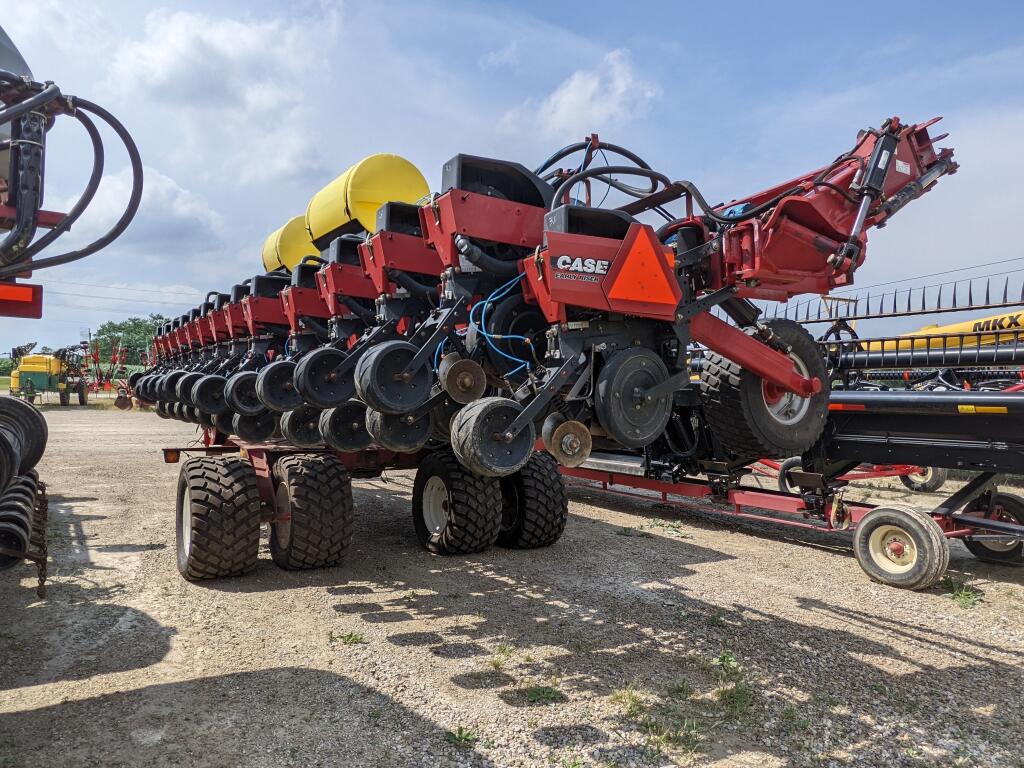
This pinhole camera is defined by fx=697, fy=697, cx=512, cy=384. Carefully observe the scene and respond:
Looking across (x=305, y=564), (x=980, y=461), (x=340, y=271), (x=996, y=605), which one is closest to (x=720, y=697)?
(x=996, y=605)

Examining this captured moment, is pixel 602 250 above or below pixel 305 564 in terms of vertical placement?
above

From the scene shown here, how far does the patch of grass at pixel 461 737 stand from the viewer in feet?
10.7

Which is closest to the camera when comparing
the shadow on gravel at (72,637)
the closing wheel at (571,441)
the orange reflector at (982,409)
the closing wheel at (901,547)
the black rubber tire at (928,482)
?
the closing wheel at (571,441)

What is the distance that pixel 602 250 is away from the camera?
3.74 metres

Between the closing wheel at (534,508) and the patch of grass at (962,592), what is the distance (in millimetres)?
3393

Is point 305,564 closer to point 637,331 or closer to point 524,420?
point 524,420

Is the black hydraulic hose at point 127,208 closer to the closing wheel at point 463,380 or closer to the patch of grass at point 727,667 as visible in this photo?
the closing wheel at point 463,380

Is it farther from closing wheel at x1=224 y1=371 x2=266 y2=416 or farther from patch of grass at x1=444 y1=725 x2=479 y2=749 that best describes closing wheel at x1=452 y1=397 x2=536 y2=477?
closing wheel at x1=224 y1=371 x2=266 y2=416

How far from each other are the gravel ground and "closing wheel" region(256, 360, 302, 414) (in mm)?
1543

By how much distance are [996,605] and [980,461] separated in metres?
1.30

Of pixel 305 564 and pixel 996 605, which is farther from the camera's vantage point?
pixel 305 564

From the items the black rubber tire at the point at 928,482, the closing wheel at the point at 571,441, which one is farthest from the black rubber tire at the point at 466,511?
the black rubber tire at the point at 928,482

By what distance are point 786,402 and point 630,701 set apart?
2264 millimetres

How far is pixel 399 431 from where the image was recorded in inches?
183
